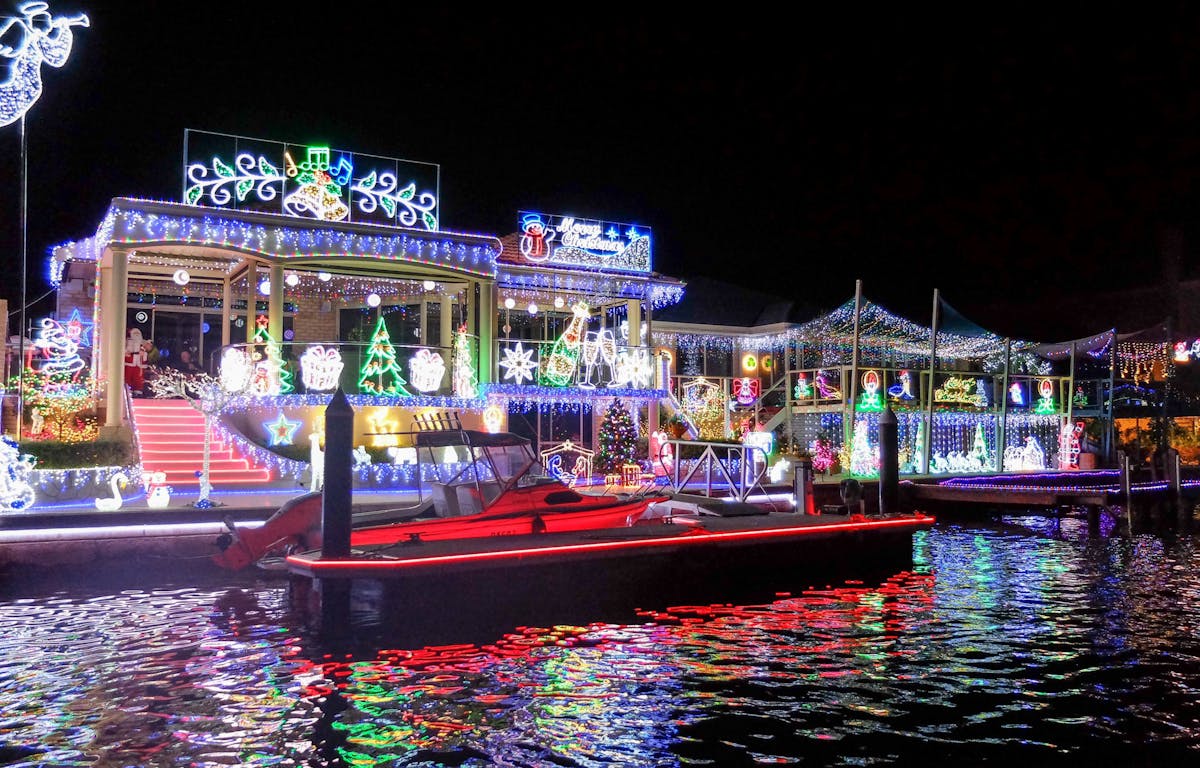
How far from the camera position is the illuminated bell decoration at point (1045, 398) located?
33444 mm

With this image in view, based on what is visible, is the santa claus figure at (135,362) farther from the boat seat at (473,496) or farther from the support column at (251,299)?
the boat seat at (473,496)

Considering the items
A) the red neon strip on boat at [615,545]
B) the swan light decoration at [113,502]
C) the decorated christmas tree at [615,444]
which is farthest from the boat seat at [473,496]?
the decorated christmas tree at [615,444]

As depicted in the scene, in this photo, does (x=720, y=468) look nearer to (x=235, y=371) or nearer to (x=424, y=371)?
(x=424, y=371)

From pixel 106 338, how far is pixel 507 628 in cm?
1421

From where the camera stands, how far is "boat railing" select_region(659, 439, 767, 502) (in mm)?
19516

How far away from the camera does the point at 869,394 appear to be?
28.6 metres

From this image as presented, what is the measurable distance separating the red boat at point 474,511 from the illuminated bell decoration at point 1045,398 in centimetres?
2116

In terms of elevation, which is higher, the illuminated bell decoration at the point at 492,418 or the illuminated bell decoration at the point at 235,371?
the illuminated bell decoration at the point at 235,371

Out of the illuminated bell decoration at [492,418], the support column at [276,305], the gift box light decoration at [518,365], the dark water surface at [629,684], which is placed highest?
the support column at [276,305]

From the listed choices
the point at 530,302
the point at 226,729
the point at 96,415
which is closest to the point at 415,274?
the point at 530,302

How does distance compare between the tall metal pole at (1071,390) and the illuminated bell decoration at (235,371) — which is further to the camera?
the tall metal pole at (1071,390)

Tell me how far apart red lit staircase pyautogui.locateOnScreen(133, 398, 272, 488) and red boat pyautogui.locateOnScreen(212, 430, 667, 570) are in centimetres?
664

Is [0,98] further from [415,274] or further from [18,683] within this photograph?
Result: [18,683]

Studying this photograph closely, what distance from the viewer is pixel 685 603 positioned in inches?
571
